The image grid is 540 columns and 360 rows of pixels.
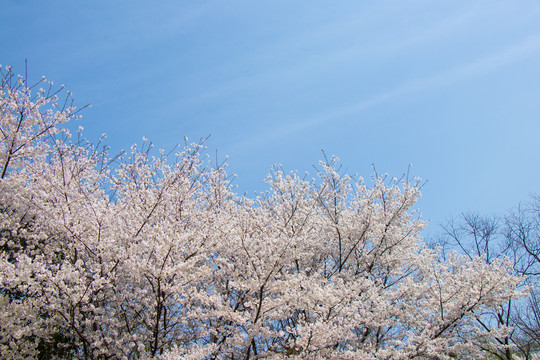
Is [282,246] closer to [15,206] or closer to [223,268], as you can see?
[223,268]

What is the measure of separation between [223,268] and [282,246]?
1.83 metres

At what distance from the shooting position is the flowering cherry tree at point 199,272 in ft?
22.7

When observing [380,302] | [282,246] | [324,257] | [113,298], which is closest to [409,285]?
[380,302]

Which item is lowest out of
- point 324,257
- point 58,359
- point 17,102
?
point 58,359

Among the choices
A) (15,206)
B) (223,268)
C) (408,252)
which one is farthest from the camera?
(408,252)

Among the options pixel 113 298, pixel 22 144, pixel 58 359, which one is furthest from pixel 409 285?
pixel 22 144

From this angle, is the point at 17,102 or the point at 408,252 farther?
the point at 408,252

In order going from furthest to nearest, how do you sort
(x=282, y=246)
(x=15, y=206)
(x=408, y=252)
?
(x=408, y=252), (x=15, y=206), (x=282, y=246)

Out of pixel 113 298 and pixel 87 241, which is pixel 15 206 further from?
pixel 113 298

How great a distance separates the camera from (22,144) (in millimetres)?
8602

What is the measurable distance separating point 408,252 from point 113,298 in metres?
7.73

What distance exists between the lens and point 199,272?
23.5ft

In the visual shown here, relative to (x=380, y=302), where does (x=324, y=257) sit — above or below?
above

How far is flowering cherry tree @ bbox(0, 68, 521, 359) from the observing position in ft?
22.7
